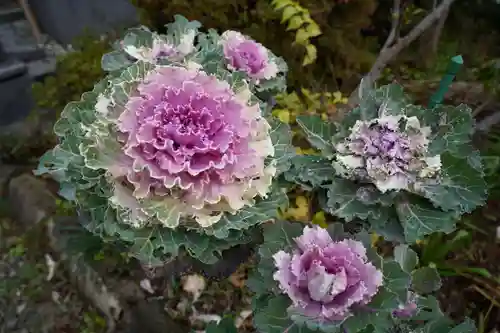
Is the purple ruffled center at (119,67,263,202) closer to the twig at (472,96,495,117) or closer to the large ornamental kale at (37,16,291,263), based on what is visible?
the large ornamental kale at (37,16,291,263)

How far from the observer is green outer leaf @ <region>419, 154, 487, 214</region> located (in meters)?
1.01

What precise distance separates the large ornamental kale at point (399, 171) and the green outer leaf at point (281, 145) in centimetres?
4

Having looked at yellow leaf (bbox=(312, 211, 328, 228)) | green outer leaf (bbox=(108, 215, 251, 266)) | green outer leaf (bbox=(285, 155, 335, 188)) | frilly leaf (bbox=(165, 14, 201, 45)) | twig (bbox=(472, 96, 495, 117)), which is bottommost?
yellow leaf (bbox=(312, 211, 328, 228))

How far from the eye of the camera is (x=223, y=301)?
1.85m

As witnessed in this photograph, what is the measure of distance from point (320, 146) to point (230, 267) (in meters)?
0.35

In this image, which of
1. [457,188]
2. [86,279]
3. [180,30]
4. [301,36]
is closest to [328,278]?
[457,188]

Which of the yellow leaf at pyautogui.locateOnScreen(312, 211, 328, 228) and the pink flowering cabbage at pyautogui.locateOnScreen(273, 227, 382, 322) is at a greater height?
the pink flowering cabbage at pyautogui.locateOnScreen(273, 227, 382, 322)

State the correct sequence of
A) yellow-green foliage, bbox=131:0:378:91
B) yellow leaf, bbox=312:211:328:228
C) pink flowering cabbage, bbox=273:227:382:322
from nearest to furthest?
pink flowering cabbage, bbox=273:227:382:322 < yellow leaf, bbox=312:211:328:228 < yellow-green foliage, bbox=131:0:378:91

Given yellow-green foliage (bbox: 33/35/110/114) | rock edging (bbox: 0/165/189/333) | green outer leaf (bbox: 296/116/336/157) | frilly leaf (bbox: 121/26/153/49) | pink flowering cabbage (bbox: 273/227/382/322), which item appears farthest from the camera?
yellow-green foliage (bbox: 33/35/110/114)

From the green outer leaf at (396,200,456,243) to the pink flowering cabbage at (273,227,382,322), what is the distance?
0.45ft

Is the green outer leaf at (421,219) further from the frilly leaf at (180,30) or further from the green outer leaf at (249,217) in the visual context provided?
the frilly leaf at (180,30)

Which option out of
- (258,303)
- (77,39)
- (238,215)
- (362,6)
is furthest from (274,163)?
(77,39)

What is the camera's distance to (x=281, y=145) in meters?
1.10

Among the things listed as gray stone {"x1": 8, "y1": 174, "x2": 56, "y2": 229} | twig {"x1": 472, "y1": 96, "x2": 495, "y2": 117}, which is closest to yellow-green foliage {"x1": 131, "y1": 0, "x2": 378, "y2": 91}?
twig {"x1": 472, "y1": 96, "x2": 495, "y2": 117}
